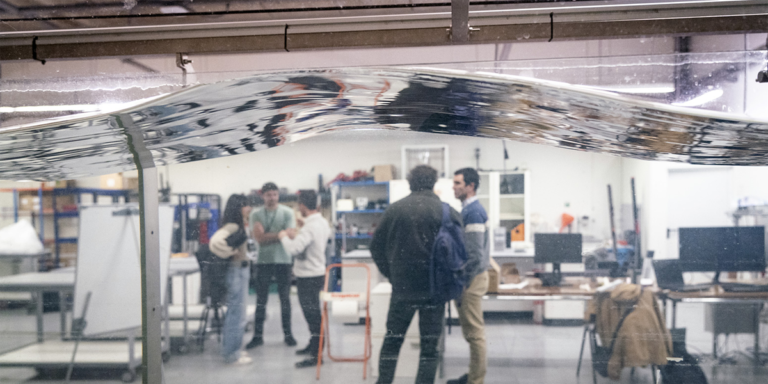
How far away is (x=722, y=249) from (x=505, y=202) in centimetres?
95

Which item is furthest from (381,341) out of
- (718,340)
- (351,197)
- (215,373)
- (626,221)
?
(718,340)

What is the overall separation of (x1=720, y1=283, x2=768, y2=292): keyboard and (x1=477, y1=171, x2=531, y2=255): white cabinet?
2.93 feet

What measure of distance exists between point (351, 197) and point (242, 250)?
0.56 meters

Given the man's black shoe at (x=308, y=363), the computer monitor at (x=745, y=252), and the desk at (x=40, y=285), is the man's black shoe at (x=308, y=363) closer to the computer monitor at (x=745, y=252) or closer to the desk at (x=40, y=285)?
the desk at (x=40, y=285)

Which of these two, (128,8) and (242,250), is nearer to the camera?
(128,8)

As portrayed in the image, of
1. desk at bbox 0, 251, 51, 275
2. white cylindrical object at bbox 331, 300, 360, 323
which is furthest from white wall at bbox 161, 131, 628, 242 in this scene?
desk at bbox 0, 251, 51, 275

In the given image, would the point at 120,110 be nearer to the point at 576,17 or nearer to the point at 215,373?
the point at 576,17

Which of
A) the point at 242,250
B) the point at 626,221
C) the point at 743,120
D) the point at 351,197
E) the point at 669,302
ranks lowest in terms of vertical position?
the point at 669,302

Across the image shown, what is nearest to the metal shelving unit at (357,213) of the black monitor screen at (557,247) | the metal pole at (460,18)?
the black monitor screen at (557,247)

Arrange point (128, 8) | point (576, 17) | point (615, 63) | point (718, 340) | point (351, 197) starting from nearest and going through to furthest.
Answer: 1. point (576, 17)
2. point (128, 8)
3. point (615, 63)
4. point (718, 340)
5. point (351, 197)

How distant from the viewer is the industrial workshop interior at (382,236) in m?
1.58

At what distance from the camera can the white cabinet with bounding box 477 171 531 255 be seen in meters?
1.76

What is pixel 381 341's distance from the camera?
1781mm

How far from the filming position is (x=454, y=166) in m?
1.78
